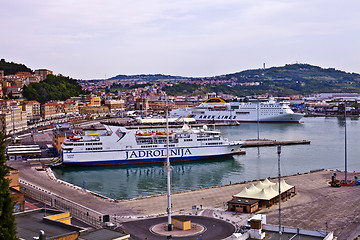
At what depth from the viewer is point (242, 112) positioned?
59656mm

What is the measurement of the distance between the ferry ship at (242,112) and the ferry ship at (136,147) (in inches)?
995

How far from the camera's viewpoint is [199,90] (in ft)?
424

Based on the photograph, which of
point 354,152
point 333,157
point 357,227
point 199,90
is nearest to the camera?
point 357,227

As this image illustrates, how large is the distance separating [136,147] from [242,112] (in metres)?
36.0

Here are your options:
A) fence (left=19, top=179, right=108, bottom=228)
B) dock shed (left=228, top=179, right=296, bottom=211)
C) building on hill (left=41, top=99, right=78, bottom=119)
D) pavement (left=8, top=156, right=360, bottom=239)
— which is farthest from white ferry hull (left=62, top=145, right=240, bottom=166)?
building on hill (left=41, top=99, right=78, bottom=119)

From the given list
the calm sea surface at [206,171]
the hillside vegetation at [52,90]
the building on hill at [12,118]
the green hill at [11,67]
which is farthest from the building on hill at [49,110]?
the calm sea surface at [206,171]

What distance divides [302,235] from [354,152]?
2071cm

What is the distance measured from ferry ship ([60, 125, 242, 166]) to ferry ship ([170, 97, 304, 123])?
25264mm

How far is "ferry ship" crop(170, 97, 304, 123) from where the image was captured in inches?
2176

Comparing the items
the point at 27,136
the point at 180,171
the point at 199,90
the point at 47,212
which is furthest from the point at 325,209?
the point at 199,90

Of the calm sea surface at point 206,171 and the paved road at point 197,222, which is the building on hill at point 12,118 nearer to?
the calm sea surface at point 206,171

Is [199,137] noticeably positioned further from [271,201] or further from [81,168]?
[271,201]

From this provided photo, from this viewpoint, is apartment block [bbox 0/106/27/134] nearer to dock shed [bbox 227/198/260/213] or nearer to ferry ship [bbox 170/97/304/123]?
ferry ship [bbox 170/97/304/123]

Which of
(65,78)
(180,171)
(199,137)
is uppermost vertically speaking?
(65,78)
